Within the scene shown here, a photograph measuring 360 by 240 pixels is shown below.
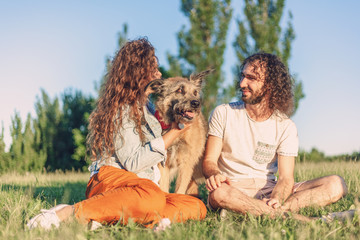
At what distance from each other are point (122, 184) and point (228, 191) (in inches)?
42.3

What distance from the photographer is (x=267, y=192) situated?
12.4 ft

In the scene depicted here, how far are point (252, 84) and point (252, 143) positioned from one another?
2.36ft

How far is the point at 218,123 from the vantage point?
3.98 metres

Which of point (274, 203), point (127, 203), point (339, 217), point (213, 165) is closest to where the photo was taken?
point (339, 217)

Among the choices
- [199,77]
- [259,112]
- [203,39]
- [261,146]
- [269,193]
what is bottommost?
[269,193]

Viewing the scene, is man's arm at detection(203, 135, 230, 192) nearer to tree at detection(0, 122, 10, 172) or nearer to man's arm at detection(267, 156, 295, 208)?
Result: man's arm at detection(267, 156, 295, 208)

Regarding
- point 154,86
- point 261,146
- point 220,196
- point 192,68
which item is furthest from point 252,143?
point 192,68

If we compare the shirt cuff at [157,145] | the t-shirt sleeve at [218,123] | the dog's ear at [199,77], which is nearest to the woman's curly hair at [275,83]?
the t-shirt sleeve at [218,123]

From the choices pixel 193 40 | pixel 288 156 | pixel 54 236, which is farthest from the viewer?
pixel 193 40

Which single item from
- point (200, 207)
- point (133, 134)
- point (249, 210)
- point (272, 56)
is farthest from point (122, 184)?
point (272, 56)

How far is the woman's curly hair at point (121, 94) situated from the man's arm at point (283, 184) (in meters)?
1.52

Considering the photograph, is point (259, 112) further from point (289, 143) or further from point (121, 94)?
point (121, 94)

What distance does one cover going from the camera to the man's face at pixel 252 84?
3.93 meters

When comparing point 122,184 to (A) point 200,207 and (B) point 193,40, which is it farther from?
(B) point 193,40
